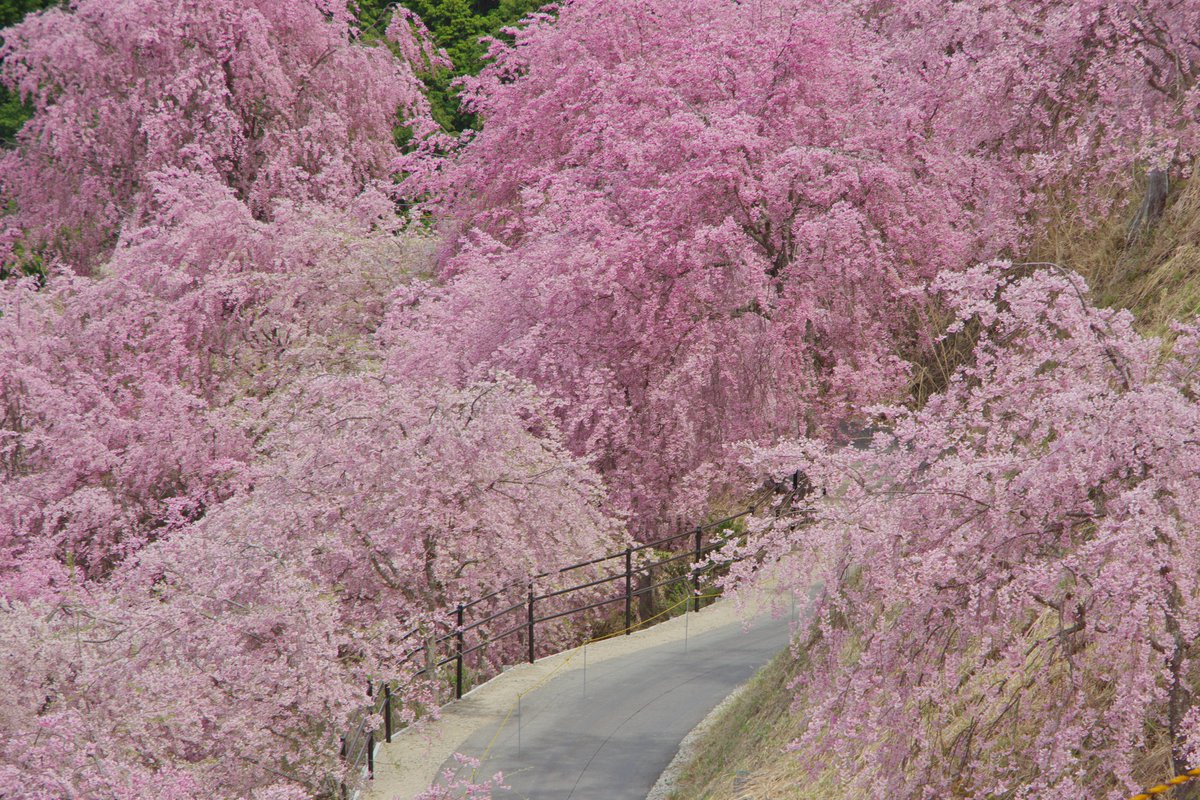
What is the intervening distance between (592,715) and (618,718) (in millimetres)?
292

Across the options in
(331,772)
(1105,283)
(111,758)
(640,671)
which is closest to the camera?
(111,758)

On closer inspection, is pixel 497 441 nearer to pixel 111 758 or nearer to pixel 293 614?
pixel 293 614

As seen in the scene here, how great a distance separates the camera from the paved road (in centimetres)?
1247

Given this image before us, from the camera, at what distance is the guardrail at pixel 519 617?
12.6 m

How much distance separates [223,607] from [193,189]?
12.0 metres

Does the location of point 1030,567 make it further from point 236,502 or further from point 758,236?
point 758,236

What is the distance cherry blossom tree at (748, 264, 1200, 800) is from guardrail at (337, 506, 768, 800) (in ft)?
13.4

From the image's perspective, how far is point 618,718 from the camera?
1381 cm

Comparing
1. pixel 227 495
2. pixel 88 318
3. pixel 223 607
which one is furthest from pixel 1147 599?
pixel 88 318

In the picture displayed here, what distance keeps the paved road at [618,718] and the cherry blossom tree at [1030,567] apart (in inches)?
163

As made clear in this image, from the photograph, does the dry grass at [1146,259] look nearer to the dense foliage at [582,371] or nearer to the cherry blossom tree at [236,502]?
the dense foliage at [582,371]

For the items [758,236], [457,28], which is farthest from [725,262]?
[457,28]

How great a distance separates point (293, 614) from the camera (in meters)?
11.1

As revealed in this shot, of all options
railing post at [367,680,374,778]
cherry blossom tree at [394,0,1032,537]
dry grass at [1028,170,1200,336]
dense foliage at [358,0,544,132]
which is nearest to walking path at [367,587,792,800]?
railing post at [367,680,374,778]
